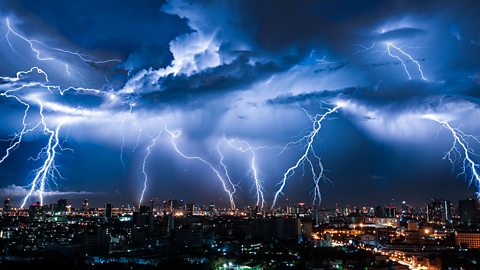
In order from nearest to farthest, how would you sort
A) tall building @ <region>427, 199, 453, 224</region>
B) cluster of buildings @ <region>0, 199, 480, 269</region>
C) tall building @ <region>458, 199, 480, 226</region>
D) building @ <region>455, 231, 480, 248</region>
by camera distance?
cluster of buildings @ <region>0, 199, 480, 269</region> → building @ <region>455, 231, 480, 248</region> → tall building @ <region>458, 199, 480, 226</region> → tall building @ <region>427, 199, 453, 224</region>

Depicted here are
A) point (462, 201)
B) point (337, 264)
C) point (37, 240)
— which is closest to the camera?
point (337, 264)

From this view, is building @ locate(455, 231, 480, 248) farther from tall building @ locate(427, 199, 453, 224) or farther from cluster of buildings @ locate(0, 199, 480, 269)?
tall building @ locate(427, 199, 453, 224)

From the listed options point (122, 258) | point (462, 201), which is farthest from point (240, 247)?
point (462, 201)

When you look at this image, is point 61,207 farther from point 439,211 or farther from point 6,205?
point 439,211

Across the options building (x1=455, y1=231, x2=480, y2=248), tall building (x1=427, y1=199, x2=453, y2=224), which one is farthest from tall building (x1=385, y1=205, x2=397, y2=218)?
building (x1=455, y1=231, x2=480, y2=248)

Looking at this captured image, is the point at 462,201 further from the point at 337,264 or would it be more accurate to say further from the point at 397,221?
the point at 337,264

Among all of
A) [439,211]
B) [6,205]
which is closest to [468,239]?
[439,211]

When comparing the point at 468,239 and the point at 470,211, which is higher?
the point at 470,211
